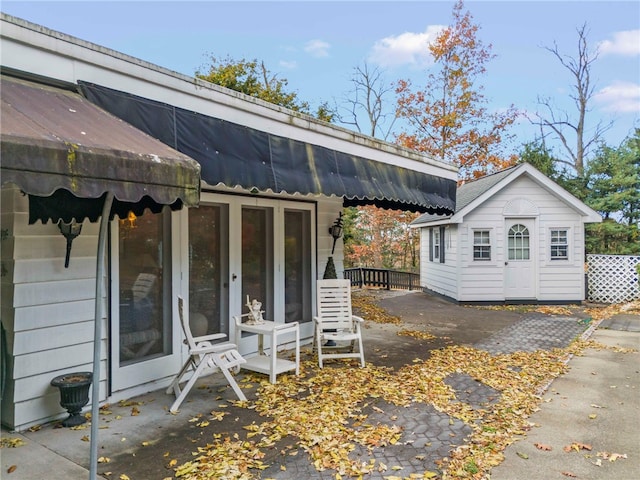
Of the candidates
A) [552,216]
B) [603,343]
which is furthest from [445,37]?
[603,343]

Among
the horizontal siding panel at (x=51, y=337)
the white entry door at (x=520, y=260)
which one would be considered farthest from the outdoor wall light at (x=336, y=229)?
the white entry door at (x=520, y=260)

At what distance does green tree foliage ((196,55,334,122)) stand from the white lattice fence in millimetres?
9541

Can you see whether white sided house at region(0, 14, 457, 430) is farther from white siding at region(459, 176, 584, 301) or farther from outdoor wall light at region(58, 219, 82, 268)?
white siding at region(459, 176, 584, 301)

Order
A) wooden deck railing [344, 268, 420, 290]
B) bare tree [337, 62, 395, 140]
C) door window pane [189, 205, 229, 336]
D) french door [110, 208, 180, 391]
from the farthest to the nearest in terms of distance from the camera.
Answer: bare tree [337, 62, 395, 140]
wooden deck railing [344, 268, 420, 290]
door window pane [189, 205, 229, 336]
french door [110, 208, 180, 391]

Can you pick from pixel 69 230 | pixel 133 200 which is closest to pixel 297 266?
pixel 69 230

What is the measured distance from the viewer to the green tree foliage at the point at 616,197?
14828 millimetres

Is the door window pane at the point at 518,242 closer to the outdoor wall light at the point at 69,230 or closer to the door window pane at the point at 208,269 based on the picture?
the door window pane at the point at 208,269

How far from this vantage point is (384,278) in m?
16.0

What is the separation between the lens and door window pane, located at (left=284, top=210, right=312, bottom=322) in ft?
20.6

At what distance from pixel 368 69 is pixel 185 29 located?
37.8 feet

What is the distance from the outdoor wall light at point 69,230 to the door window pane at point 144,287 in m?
0.56

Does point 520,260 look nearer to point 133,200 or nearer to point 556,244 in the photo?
point 556,244

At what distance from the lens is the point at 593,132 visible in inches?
772

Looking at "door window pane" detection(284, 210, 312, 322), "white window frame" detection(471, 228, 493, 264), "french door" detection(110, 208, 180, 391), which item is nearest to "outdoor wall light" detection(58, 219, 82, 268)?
"french door" detection(110, 208, 180, 391)
